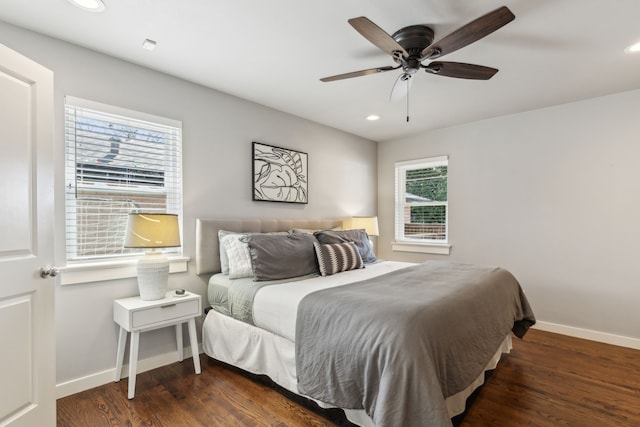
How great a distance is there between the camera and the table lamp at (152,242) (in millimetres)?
2326

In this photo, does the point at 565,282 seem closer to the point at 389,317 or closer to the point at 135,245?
the point at 389,317

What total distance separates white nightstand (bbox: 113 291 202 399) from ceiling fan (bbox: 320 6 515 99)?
82.6 inches

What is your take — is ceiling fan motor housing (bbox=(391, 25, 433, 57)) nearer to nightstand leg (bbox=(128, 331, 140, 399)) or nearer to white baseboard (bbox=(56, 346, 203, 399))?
nightstand leg (bbox=(128, 331, 140, 399))

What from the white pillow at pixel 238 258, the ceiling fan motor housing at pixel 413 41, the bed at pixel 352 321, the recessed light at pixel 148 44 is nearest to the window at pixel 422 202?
the bed at pixel 352 321

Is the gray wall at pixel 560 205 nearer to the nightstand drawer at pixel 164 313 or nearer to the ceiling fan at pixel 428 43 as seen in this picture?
the ceiling fan at pixel 428 43

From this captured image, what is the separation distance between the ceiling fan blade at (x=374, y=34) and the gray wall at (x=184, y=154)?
1839 mm

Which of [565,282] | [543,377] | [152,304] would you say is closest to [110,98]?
[152,304]

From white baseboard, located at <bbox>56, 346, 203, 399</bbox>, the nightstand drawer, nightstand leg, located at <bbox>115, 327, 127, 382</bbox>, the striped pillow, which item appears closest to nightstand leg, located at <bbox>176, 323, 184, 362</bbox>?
white baseboard, located at <bbox>56, 346, 203, 399</bbox>

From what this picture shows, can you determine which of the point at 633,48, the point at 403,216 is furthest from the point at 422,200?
the point at 633,48

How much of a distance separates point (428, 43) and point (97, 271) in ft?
9.38

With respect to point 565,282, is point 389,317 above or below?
above

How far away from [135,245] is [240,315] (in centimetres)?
92

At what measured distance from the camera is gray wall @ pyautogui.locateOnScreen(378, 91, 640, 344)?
10.6 ft

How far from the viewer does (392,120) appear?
4098mm
